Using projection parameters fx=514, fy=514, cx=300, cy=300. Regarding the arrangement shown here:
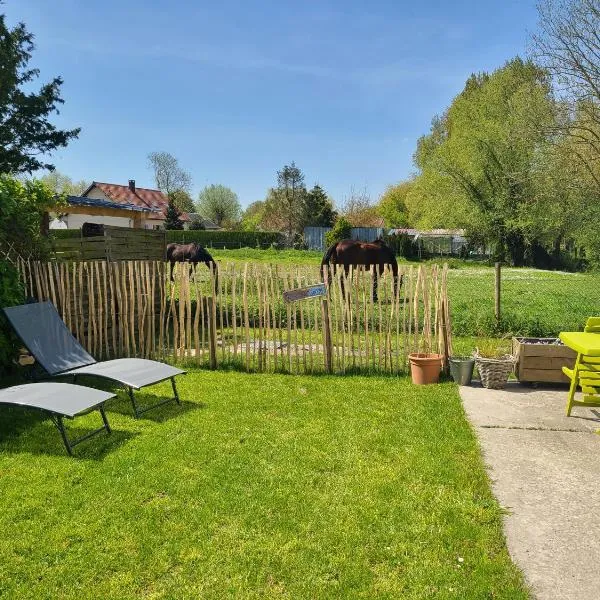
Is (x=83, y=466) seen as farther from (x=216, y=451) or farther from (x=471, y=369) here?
(x=471, y=369)

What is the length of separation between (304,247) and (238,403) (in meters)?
36.9

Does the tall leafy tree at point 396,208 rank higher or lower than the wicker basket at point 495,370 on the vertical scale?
higher

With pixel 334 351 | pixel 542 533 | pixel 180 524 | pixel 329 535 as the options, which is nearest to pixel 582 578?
pixel 542 533

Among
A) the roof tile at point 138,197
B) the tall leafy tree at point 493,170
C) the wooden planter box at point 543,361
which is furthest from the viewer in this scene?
the roof tile at point 138,197

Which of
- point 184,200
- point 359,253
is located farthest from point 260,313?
point 184,200

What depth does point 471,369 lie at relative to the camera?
21.0 ft

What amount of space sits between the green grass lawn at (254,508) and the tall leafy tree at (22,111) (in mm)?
8595

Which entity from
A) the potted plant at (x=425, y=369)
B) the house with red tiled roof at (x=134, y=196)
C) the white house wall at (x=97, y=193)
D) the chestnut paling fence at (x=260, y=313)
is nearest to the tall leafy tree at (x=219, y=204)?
the house with red tiled roof at (x=134, y=196)

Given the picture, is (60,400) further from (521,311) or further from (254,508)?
(521,311)

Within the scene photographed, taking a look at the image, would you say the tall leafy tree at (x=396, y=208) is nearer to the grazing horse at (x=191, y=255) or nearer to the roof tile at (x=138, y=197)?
the roof tile at (x=138, y=197)

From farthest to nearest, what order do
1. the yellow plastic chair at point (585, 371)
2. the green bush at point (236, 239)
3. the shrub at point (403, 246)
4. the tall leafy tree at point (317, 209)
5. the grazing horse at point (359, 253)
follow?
1. the tall leafy tree at point (317, 209)
2. the green bush at point (236, 239)
3. the shrub at point (403, 246)
4. the grazing horse at point (359, 253)
5. the yellow plastic chair at point (585, 371)

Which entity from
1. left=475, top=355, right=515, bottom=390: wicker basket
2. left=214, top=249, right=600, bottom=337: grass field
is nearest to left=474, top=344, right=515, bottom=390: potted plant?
left=475, top=355, right=515, bottom=390: wicker basket

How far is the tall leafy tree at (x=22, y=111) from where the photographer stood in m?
11.5

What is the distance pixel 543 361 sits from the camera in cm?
632
